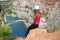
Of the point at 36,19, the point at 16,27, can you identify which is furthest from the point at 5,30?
the point at 36,19

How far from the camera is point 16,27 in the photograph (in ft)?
13.5

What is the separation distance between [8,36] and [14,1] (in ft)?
2.83

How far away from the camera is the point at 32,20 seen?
Answer: 13.5ft

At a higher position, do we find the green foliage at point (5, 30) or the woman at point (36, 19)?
the woman at point (36, 19)

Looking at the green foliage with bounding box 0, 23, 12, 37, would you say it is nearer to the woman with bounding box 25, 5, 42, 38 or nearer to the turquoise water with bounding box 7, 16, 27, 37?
the turquoise water with bounding box 7, 16, 27, 37

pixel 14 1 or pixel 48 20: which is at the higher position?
pixel 14 1

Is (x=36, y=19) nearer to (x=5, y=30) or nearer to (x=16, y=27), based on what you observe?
(x=16, y=27)

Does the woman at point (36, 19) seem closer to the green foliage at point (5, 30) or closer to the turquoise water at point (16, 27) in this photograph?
the turquoise water at point (16, 27)

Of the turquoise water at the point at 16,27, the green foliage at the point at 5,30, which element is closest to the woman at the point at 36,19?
the turquoise water at the point at 16,27

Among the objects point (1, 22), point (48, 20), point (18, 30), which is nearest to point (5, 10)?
point (1, 22)

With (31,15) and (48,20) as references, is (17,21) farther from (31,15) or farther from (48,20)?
(48,20)

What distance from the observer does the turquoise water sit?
4.08 m

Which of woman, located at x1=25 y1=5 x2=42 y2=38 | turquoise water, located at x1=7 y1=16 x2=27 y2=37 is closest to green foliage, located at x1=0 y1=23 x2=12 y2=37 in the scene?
turquoise water, located at x1=7 y1=16 x2=27 y2=37

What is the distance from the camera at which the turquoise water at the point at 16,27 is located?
4.08 m
